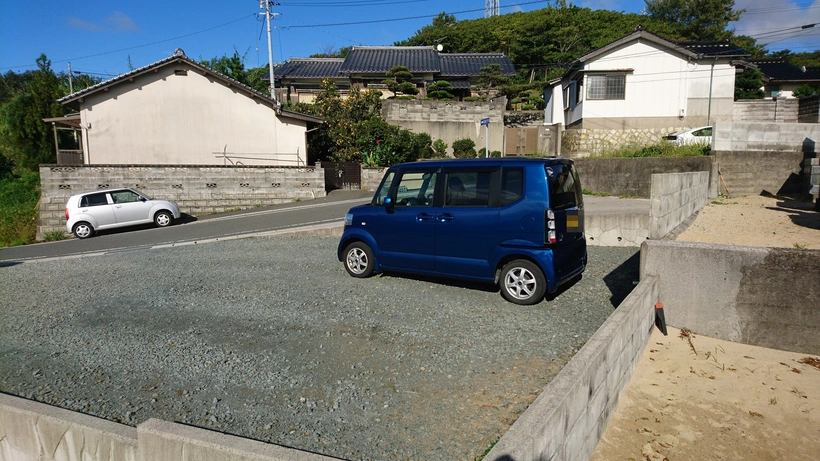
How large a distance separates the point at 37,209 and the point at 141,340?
1722 centimetres

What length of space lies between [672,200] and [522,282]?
3.50 m

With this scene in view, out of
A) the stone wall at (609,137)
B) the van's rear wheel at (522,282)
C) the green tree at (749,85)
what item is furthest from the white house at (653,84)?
the van's rear wheel at (522,282)

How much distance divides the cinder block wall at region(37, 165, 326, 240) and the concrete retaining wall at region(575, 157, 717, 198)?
1058cm

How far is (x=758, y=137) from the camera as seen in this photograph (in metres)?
13.8

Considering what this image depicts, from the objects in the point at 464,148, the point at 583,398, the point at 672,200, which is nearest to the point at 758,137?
the point at 672,200

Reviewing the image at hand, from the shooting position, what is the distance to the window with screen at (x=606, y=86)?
22938mm

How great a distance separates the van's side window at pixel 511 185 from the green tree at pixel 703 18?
148 feet

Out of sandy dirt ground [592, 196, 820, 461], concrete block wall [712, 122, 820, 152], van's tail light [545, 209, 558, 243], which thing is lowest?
sandy dirt ground [592, 196, 820, 461]

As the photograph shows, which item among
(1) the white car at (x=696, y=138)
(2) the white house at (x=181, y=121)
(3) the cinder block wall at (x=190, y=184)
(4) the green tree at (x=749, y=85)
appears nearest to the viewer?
(1) the white car at (x=696, y=138)

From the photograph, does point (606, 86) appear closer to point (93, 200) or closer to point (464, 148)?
point (464, 148)

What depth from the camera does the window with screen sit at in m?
22.9

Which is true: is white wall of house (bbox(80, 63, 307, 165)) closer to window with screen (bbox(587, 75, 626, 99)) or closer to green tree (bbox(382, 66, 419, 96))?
green tree (bbox(382, 66, 419, 96))

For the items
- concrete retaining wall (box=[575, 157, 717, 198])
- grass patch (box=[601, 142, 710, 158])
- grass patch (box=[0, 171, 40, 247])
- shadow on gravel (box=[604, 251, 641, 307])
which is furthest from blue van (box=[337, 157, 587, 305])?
grass patch (box=[0, 171, 40, 247])

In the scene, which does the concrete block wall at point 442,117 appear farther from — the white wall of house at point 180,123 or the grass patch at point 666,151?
the grass patch at point 666,151
